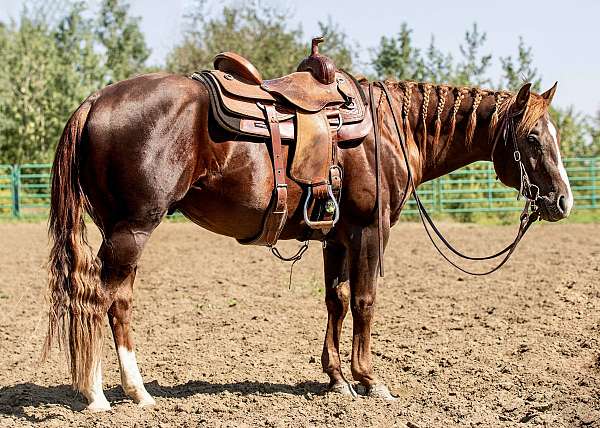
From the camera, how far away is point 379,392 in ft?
15.3

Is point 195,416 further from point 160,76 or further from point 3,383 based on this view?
point 160,76

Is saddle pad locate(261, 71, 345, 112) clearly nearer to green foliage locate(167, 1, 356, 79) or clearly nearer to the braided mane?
the braided mane

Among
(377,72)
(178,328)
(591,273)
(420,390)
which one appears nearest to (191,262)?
(178,328)

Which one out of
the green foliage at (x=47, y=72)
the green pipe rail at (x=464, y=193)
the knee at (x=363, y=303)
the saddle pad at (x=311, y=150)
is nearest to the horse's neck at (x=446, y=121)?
the saddle pad at (x=311, y=150)

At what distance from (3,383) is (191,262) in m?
5.07

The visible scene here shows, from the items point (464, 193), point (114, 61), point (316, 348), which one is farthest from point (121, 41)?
point (316, 348)

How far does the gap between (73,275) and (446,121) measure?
8.46 ft

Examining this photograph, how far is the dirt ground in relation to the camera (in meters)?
4.26

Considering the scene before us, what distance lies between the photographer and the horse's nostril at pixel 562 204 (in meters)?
4.66

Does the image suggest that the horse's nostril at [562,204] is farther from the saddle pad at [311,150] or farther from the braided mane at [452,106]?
the saddle pad at [311,150]

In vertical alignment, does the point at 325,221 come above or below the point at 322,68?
below

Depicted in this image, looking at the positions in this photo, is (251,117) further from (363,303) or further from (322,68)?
(363,303)

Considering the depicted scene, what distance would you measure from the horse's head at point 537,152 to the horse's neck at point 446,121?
0.57 feet

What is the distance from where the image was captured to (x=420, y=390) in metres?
4.79
